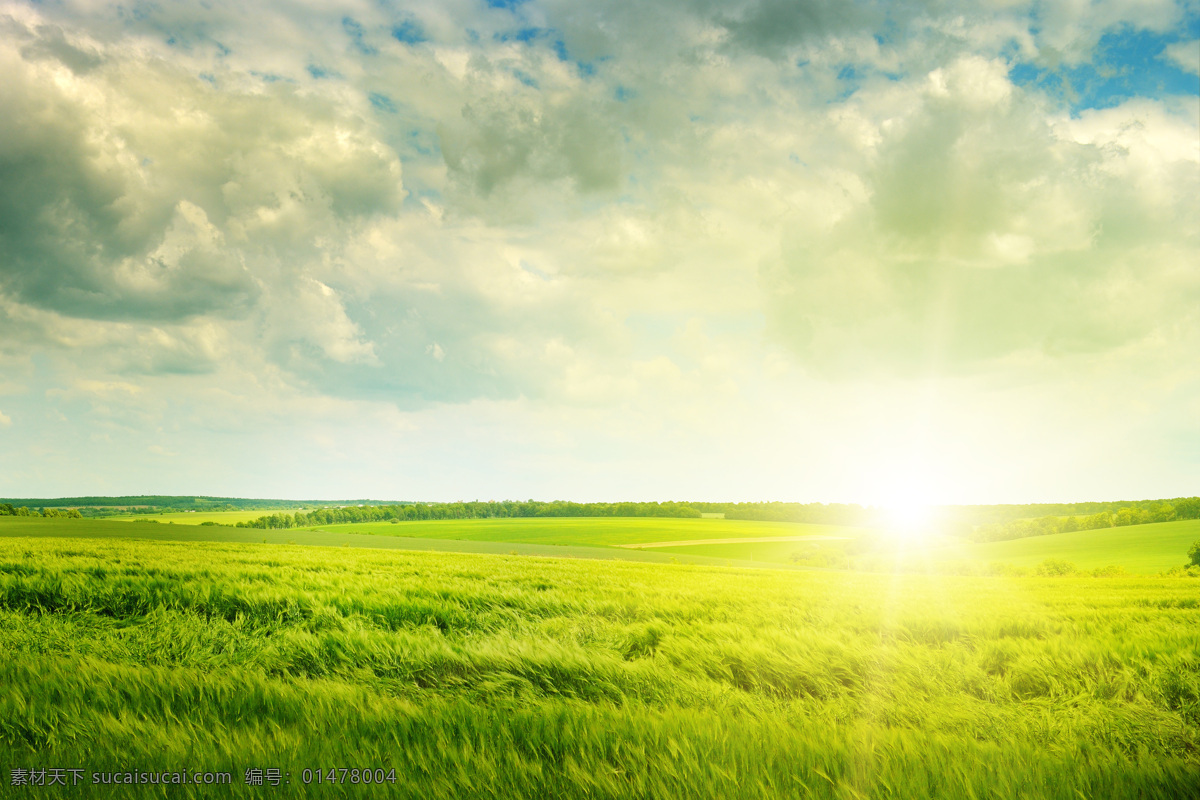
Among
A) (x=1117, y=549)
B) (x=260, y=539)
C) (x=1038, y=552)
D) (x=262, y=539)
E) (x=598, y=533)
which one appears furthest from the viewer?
(x=598, y=533)

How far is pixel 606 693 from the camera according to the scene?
4270 millimetres

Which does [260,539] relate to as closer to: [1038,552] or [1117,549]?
[1038,552]

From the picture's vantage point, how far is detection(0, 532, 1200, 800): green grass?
2.66 meters

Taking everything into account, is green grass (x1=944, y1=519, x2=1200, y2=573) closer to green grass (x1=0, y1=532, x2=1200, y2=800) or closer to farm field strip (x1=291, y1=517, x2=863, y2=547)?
farm field strip (x1=291, y1=517, x2=863, y2=547)

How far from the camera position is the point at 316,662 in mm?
5039

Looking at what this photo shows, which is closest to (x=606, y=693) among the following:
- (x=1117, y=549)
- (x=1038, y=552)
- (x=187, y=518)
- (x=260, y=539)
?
(x=260, y=539)

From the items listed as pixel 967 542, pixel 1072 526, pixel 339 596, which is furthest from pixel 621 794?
pixel 1072 526

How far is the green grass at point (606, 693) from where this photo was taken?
2.66 metres

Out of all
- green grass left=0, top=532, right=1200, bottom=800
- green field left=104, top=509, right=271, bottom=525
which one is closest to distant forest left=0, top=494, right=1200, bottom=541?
green field left=104, top=509, right=271, bottom=525

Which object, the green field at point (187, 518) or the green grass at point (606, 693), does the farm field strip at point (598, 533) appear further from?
the green grass at point (606, 693)

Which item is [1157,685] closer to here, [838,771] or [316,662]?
[838,771]

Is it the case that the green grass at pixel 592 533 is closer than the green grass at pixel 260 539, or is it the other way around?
the green grass at pixel 260 539

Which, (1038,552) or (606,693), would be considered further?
(1038,552)

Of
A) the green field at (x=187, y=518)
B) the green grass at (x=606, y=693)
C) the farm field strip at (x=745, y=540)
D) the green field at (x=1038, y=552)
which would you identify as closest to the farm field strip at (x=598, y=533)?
the farm field strip at (x=745, y=540)
